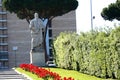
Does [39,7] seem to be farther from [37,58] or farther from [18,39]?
[18,39]

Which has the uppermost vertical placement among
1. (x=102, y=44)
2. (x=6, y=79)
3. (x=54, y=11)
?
(x=54, y=11)

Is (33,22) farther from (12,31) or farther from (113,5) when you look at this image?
(12,31)

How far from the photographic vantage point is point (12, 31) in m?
83.9

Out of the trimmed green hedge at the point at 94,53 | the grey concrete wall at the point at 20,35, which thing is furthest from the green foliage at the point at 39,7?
the grey concrete wall at the point at 20,35

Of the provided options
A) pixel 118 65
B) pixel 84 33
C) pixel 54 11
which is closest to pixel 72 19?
pixel 54 11

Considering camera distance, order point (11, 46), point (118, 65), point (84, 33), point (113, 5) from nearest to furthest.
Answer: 1. point (118, 65)
2. point (84, 33)
3. point (113, 5)
4. point (11, 46)

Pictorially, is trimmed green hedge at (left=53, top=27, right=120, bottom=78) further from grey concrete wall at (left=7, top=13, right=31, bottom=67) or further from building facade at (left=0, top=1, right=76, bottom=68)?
grey concrete wall at (left=7, top=13, right=31, bottom=67)

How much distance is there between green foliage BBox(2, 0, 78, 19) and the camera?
45.7 meters

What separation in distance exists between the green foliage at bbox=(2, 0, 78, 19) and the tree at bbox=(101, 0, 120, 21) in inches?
162

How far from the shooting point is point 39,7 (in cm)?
4562

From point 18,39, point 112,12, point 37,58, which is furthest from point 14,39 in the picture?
point 37,58

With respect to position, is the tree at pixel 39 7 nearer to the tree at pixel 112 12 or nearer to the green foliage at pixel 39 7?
the green foliage at pixel 39 7

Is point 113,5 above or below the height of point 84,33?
above

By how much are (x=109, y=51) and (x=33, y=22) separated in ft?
44.1
